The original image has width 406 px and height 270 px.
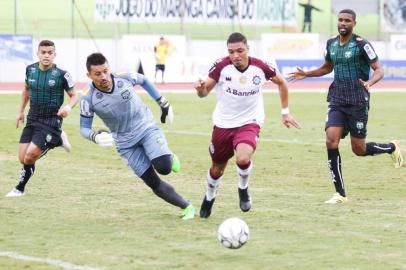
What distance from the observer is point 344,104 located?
506 inches

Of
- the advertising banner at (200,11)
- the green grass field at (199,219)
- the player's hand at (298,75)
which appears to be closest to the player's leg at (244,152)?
the green grass field at (199,219)

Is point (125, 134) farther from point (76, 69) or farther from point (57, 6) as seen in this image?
point (57, 6)

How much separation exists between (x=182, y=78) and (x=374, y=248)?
3587cm

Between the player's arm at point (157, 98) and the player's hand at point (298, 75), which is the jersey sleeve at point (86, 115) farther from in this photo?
the player's hand at point (298, 75)

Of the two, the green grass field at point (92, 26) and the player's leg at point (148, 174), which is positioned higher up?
the player's leg at point (148, 174)

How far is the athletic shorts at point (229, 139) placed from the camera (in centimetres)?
1111

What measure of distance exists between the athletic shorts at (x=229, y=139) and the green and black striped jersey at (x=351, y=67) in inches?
75.5

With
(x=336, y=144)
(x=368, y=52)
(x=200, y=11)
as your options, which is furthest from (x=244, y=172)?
(x=200, y=11)

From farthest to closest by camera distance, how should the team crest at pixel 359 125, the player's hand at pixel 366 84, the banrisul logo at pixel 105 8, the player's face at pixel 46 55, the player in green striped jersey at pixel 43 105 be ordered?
1. the banrisul logo at pixel 105 8
2. the player in green striped jersey at pixel 43 105
3. the player's face at pixel 46 55
4. the team crest at pixel 359 125
5. the player's hand at pixel 366 84

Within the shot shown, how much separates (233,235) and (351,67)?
161 inches

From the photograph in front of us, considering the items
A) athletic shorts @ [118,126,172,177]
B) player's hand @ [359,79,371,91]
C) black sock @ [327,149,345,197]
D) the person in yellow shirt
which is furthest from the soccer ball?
the person in yellow shirt

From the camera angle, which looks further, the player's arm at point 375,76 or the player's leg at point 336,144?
the player's leg at point 336,144

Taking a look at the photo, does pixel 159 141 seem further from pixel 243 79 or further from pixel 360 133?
pixel 360 133

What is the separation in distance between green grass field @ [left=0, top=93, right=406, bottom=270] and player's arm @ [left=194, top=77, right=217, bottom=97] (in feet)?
4.52
